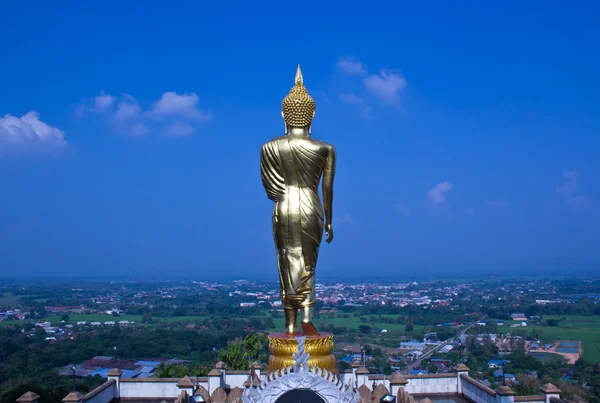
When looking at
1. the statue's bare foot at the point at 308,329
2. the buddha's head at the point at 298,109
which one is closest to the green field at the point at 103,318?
the statue's bare foot at the point at 308,329

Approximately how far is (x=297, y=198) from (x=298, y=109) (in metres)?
1.34

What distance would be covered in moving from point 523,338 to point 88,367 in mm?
25437

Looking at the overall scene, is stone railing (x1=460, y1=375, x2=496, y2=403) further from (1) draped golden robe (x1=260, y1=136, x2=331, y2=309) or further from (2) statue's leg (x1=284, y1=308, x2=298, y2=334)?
(2) statue's leg (x1=284, y1=308, x2=298, y2=334)

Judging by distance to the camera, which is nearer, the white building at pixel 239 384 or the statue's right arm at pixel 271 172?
the statue's right arm at pixel 271 172

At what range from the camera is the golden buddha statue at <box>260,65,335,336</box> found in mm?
8258

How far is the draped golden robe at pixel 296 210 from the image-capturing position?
8.26 meters

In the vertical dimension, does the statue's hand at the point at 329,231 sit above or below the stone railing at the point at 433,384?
above

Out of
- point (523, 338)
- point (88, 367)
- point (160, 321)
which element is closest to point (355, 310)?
point (160, 321)

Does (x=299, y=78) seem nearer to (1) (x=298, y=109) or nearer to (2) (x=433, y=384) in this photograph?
(1) (x=298, y=109)

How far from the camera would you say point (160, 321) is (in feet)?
160

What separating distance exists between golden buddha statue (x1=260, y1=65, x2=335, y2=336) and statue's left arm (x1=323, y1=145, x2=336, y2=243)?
0.6 inches

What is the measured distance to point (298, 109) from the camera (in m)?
8.40

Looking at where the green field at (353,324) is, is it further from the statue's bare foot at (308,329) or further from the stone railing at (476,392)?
the statue's bare foot at (308,329)

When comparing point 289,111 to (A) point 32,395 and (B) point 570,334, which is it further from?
(B) point 570,334
